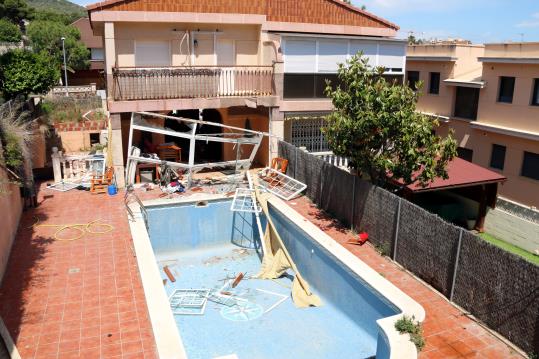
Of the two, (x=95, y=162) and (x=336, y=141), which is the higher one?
(x=336, y=141)

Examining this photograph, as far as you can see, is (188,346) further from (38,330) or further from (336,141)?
(336,141)

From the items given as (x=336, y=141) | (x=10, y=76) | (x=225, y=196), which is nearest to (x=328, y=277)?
(x=336, y=141)

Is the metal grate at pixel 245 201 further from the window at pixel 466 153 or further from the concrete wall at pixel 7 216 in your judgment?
the window at pixel 466 153

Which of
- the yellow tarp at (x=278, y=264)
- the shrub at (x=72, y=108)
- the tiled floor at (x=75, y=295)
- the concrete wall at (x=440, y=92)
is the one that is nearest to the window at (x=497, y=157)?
the concrete wall at (x=440, y=92)

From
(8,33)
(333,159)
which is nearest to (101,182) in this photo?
(333,159)

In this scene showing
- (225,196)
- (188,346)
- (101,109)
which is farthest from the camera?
(101,109)

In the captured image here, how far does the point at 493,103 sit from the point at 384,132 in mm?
12775

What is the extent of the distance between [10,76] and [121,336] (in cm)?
1610

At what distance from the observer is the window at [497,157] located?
2225 cm

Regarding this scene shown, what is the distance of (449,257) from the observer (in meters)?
10.5

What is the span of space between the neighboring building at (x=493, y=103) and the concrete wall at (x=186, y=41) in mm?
11060

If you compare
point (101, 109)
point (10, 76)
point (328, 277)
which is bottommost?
point (328, 277)

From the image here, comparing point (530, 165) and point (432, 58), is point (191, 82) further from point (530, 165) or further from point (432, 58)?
point (530, 165)

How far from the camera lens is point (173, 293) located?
13.4 meters
